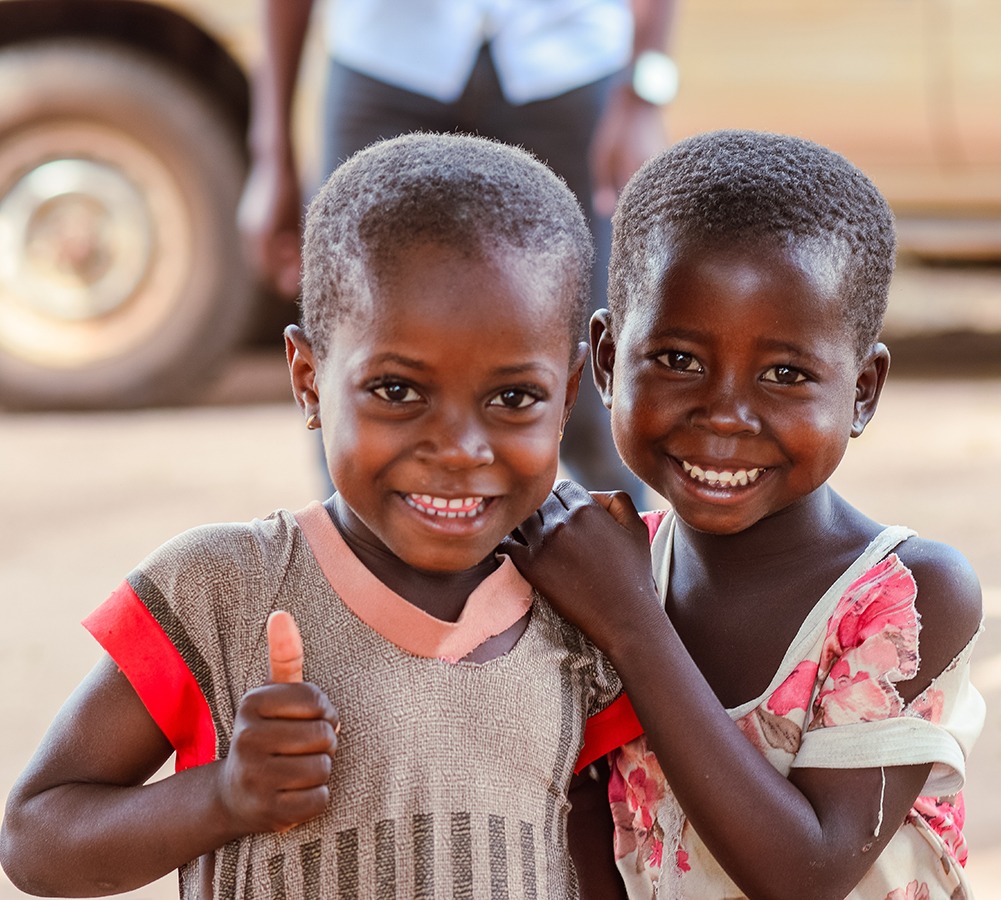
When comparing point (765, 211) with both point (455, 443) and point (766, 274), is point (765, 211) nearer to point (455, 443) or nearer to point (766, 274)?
point (766, 274)

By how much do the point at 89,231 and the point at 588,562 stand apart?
439 cm

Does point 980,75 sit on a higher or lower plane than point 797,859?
higher

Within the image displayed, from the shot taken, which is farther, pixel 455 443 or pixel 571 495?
pixel 571 495

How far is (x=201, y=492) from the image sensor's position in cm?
495

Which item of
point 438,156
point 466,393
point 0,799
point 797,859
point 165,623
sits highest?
point 438,156

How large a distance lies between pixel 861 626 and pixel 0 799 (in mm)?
1814

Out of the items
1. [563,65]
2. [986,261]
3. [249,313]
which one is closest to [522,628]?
[563,65]

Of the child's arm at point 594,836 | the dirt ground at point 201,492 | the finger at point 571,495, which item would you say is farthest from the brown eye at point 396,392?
the dirt ground at point 201,492

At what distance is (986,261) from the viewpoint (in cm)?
923

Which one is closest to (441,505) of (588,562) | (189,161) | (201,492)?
(588,562)

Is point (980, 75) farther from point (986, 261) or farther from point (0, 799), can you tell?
point (0, 799)

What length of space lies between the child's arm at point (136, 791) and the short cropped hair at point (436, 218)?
44 centimetres

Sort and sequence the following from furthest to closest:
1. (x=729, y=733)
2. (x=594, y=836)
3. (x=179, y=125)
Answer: (x=179, y=125) < (x=594, y=836) < (x=729, y=733)

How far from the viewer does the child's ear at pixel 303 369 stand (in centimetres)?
175
